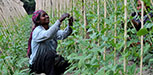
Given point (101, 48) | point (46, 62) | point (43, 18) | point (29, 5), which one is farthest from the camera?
point (29, 5)

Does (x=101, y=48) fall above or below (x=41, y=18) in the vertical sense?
below

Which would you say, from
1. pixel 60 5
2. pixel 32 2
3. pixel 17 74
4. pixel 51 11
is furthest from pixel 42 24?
pixel 32 2

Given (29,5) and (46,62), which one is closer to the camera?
(46,62)

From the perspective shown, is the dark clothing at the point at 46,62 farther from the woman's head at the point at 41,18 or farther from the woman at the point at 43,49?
the woman's head at the point at 41,18

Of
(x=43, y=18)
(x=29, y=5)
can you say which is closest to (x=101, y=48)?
(x=43, y=18)

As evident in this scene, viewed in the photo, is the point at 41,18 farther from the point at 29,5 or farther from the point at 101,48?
the point at 29,5

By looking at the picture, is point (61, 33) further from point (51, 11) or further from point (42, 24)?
point (51, 11)

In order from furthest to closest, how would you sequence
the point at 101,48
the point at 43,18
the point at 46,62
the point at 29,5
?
the point at 29,5
the point at 46,62
the point at 43,18
the point at 101,48

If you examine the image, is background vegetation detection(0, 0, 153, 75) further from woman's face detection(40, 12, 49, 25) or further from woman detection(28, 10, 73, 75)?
woman's face detection(40, 12, 49, 25)

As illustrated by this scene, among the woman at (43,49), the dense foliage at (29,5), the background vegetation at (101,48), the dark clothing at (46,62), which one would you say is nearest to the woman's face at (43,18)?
the woman at (43,49)

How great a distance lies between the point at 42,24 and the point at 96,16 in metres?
1.34

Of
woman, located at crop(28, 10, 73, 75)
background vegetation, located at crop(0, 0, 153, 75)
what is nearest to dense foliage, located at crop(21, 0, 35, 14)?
background vegetation, located at crop(0, 0, 153, 75)

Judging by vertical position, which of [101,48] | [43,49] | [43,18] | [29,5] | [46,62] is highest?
[29,5]

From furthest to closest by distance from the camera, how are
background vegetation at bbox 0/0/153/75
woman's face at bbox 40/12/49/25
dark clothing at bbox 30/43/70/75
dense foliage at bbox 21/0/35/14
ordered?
dense foliage at bbox 21/0/35/14 → dark clothing at bbox 30/43/70/75 → woman's face at bbox 40/12/49/25 → background vegetation at bbox 0/0/153/75
